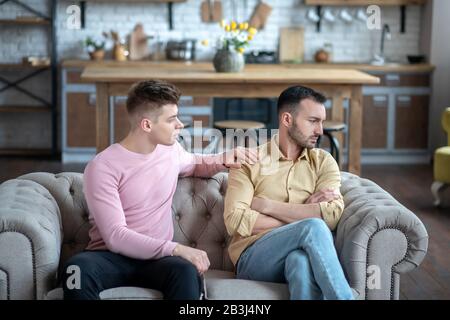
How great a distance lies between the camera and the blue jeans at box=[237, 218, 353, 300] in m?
2.96

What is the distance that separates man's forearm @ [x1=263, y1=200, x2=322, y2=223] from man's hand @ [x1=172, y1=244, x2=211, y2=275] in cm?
39

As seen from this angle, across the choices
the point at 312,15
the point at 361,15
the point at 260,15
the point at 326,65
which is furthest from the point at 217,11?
the point at 361,15

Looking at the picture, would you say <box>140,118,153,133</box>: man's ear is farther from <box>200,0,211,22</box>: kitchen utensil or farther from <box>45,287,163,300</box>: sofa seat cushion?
<box>200,0,211,22</box>: kitchen utensil

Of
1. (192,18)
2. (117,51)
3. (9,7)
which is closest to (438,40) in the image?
(192,18)

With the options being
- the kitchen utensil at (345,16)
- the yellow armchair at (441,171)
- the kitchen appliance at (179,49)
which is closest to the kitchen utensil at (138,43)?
the kitchen appliance at (179,49)

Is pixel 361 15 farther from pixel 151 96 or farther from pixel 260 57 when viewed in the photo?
pixel 151 96

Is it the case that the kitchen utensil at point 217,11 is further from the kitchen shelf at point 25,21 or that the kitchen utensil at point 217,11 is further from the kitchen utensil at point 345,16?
the kitchen shelf at point 25,21

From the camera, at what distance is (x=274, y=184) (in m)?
3.46

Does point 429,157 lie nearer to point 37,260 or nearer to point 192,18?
point 192,18

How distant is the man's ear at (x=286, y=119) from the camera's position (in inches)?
138

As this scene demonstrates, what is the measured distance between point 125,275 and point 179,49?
5757 millimetres

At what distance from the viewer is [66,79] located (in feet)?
27.5

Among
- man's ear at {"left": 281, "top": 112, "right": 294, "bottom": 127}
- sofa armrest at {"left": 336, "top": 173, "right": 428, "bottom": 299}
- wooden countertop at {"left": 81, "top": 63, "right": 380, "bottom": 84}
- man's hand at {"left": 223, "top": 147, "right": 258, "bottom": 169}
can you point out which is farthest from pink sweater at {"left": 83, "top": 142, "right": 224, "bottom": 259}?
wooden countertop at {"left": 81, "top": 63, "right": 380, "bottom": 84}

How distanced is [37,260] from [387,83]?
6053 mm
